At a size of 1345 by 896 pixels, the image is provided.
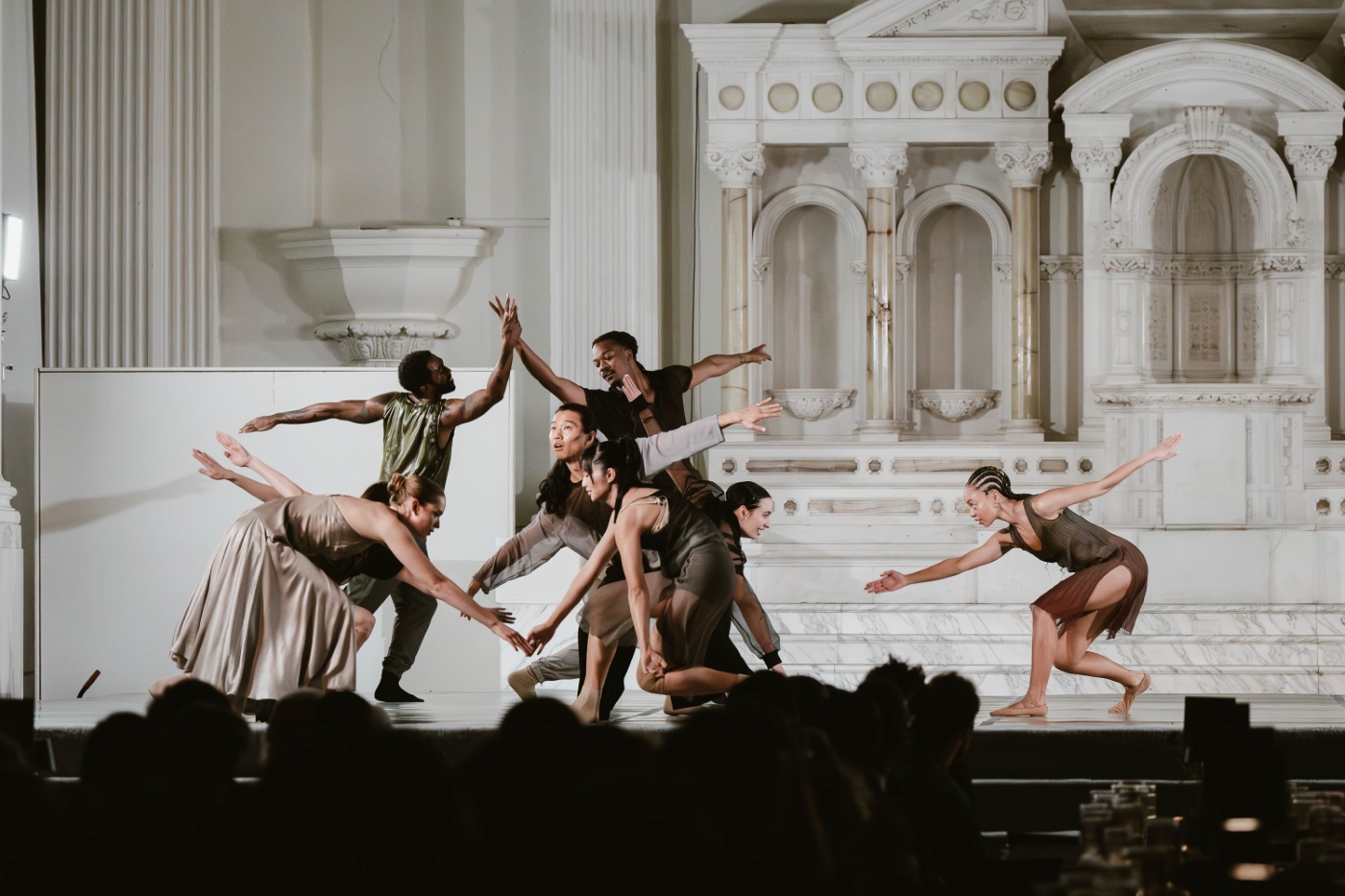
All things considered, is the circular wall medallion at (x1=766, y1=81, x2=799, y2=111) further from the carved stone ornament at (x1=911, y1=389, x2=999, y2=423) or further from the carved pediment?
the carved stone ornament at (x1=911, y1=389, x2=999, y2=423)

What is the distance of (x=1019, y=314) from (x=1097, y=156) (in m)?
1.10

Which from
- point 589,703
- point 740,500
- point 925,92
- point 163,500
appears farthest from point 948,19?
point 589,703

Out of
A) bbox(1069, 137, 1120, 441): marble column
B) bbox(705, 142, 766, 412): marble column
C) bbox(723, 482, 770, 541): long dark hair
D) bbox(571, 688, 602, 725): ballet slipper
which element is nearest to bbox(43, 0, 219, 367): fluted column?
bbox(705, 142, 766, 412): marble column

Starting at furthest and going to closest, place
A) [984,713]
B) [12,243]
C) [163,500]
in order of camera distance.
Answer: [12,243] < [163,500] < [984,713]

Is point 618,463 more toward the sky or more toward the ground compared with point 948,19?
more toward the ground

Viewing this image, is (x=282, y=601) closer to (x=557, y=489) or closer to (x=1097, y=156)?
(x=557, y=489)

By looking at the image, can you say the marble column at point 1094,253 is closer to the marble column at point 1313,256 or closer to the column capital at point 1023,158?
the column capital at point 1023,158

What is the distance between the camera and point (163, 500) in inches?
334

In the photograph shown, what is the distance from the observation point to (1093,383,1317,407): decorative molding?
10039mm

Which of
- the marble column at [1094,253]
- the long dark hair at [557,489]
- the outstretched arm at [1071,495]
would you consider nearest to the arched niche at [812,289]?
the marble column at [1094,253]

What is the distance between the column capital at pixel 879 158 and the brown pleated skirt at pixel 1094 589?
14.3ft

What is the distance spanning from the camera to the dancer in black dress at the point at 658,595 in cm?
599

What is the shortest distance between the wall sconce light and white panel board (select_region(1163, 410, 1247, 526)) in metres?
6.65

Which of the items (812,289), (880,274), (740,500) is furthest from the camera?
(812,289)
